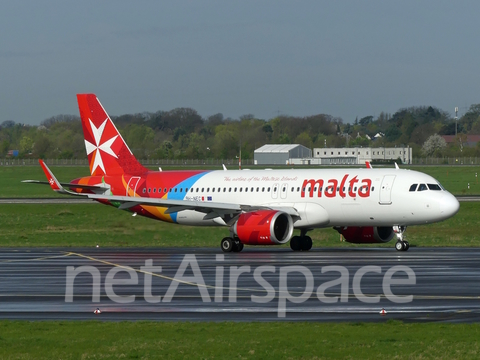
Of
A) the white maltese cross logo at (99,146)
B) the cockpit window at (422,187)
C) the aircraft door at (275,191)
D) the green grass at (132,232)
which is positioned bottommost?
the green grass at (132,232)

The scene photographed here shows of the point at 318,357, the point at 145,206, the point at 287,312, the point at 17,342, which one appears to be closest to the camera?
the point at 318,357

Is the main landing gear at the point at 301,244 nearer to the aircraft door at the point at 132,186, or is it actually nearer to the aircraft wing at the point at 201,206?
the aircraft wing at the point at 201,206

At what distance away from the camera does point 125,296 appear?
2394 cm

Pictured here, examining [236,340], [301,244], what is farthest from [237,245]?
[236,340]

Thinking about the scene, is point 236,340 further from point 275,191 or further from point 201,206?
point 275,191

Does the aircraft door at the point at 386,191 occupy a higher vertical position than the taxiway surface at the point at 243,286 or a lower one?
higher

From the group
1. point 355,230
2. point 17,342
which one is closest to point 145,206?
point 355,230

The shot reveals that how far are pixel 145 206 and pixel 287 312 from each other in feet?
97.4

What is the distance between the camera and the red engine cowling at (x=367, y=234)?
4569 cm

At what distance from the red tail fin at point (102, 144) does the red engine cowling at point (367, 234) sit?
1287cm

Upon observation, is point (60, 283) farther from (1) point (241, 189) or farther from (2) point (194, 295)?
(1) point (241, 189)

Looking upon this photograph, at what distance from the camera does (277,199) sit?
45.6m
